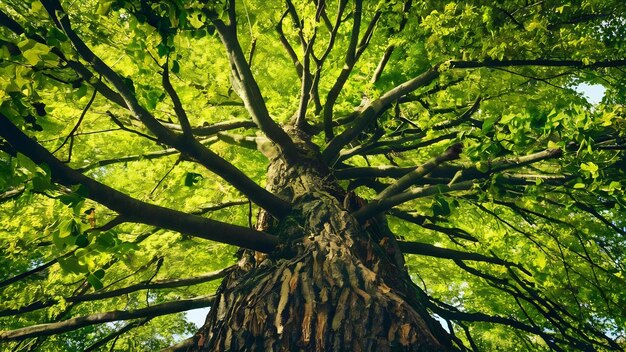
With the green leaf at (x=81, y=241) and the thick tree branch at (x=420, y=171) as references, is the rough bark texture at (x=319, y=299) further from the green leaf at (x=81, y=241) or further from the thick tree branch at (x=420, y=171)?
the green leaf at (x=81, y=241)

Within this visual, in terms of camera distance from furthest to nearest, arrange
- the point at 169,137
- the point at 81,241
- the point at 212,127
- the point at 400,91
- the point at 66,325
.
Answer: the point at 212,127 → the point at 400,91 → the point at 66,325 → the point at 169,137 → the point at 81,241

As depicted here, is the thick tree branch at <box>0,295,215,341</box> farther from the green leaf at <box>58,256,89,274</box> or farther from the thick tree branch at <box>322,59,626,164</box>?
the thick tree branch at <box>322,59,626,164</box>

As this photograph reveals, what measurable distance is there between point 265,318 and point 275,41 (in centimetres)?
495

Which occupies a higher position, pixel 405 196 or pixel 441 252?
pixel 441 252

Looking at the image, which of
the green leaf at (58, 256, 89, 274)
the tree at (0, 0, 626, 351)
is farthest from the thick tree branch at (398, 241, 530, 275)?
the green leaf at (58, 256, 89, 274)

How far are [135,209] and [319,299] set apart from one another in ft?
3.95

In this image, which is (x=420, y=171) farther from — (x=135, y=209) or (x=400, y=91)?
(x=135, y=209)

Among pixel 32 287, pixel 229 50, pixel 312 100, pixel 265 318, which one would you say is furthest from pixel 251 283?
pixel 32 287

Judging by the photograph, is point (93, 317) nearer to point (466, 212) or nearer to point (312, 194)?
point (312, 194)

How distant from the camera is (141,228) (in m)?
5.38

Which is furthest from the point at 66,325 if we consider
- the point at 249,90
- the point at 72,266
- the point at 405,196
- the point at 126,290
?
the point at 405,196

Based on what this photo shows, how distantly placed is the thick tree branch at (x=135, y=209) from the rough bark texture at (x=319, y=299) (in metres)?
0.26

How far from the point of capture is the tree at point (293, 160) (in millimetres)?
2211

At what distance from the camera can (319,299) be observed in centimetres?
247
